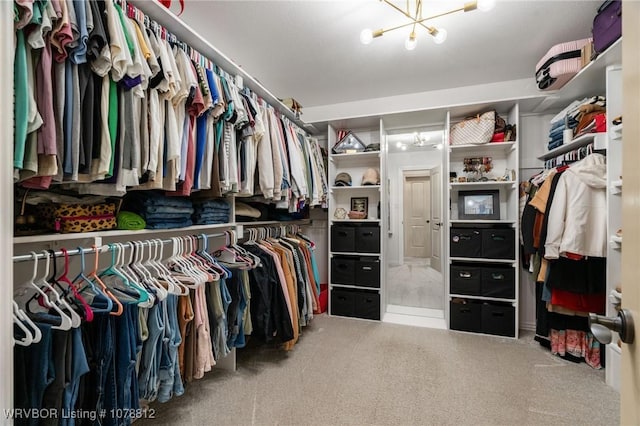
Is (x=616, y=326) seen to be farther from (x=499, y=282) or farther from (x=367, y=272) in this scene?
(x=367, y=272)

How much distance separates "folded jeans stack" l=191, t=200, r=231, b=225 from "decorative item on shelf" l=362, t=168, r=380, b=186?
5.64ft

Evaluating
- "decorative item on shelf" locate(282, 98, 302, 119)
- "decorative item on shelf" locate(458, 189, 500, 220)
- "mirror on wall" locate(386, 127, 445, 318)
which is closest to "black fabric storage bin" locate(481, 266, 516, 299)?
"decorative item on shelf" locate(458, 189, 500, 220)

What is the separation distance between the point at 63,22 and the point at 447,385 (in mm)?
2526

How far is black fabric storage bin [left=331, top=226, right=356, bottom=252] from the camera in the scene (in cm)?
297

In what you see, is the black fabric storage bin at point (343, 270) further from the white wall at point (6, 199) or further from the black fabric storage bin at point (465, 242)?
the white wall at point (6, 199)

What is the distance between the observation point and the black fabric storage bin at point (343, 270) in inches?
116

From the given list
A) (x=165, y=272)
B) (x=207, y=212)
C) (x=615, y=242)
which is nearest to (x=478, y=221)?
(x=615, y=242)

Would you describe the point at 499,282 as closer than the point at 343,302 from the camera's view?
Yes

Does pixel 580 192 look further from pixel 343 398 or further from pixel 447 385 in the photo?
pixel 343 398

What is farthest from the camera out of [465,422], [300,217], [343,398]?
[300,217]

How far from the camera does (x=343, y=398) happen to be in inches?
65.7

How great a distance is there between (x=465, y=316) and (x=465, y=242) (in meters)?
0.71

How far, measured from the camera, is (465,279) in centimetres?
262

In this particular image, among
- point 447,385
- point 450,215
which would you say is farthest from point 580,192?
point 447,385
